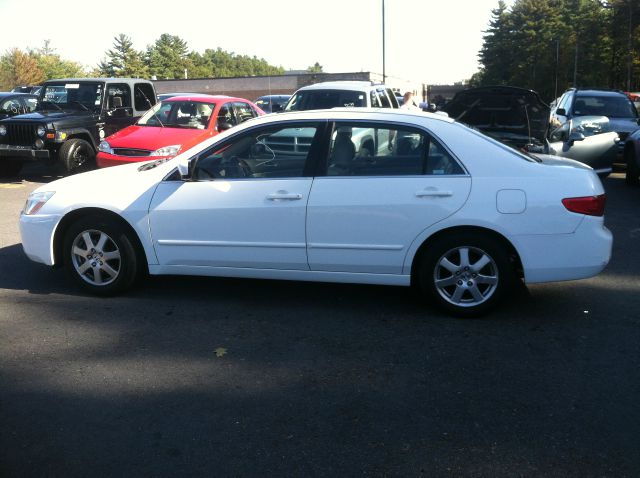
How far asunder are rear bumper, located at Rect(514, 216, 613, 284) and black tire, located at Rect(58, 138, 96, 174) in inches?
399

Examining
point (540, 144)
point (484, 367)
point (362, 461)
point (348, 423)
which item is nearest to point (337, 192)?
point (484, 367)

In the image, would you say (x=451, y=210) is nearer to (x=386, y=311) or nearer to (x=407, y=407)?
(x=386, y=311)

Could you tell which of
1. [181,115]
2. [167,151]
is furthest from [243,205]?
[181,115]

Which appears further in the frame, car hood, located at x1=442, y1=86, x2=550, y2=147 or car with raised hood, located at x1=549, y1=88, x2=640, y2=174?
car with raised hood, located at x1=549, y1=88, x2=640, y2=174

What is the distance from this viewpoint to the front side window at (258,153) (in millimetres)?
5234

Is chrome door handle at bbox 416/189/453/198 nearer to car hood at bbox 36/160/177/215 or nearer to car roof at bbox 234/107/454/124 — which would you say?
car roof at bbox 234/107/454/124

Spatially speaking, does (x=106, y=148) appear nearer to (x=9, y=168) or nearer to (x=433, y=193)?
(x=9, y=168)

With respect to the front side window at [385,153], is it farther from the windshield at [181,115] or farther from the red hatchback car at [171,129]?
the windshield at [181,115]

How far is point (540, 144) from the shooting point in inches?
415

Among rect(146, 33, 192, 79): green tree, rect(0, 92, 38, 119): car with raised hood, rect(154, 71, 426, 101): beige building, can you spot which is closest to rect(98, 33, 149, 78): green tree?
rect(146, 33, 192, 79): green tree

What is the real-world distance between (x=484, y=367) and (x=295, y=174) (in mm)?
2067

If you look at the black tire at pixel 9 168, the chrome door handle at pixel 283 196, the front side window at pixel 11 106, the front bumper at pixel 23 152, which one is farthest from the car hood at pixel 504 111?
the front side window at pixel 11 106

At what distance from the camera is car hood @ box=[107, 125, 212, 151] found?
10984mm

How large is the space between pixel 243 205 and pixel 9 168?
35.1 ft
